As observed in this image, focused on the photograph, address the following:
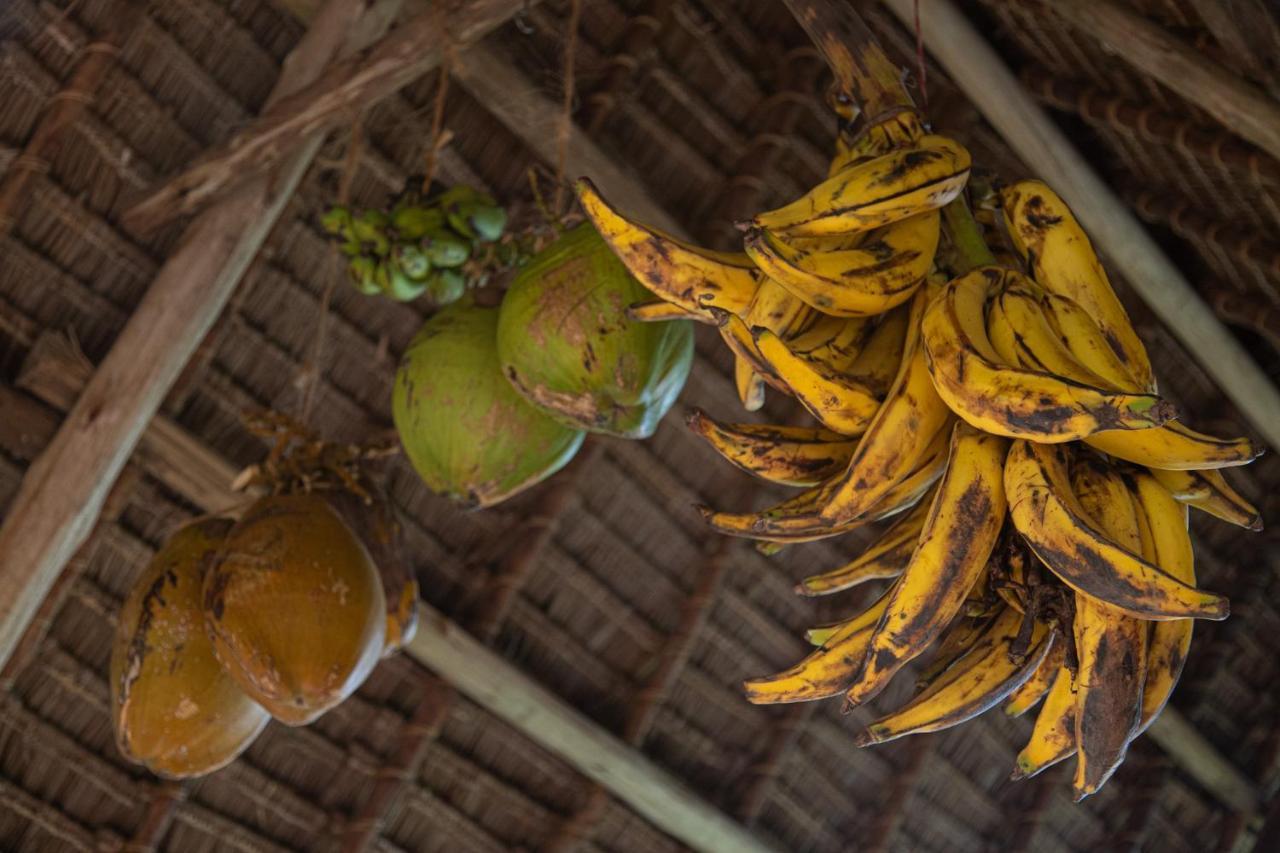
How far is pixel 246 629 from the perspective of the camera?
178cm

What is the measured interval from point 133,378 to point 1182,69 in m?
1.92

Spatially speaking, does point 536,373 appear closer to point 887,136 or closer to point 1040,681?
point 887,136

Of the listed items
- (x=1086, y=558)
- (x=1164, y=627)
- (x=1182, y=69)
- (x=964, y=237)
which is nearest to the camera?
(x=1086, y=558)

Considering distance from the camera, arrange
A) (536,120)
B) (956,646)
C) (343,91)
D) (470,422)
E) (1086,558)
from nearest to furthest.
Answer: (1086,558) → (956,646) → (470,422) → (343,91) → (536,120)

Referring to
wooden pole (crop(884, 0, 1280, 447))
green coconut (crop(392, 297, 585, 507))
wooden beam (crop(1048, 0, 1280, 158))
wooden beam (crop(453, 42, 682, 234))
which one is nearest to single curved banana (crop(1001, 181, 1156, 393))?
green coconut (crop(392, 297, 585, 507))

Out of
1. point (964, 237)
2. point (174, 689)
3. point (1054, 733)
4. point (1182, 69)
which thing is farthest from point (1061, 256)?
point (174, 689)

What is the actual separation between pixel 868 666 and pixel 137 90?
89.5 inches

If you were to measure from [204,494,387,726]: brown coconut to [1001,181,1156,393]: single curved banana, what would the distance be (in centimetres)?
104

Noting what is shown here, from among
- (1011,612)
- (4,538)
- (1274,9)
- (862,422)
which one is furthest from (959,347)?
(4,538)

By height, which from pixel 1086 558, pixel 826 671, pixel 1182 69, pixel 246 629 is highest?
pixel 1182 69

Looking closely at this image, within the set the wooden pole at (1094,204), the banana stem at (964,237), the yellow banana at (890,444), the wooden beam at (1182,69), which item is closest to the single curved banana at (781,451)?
the yellow banana at (890,444)

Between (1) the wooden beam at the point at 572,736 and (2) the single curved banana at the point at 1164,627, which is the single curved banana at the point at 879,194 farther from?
(1) the wooden beam at the point at 572,736

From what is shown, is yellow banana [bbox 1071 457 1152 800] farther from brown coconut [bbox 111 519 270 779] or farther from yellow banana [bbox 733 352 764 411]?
brown coconut [bbox 111 519 270 779]

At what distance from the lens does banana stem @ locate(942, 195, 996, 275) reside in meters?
1.29
